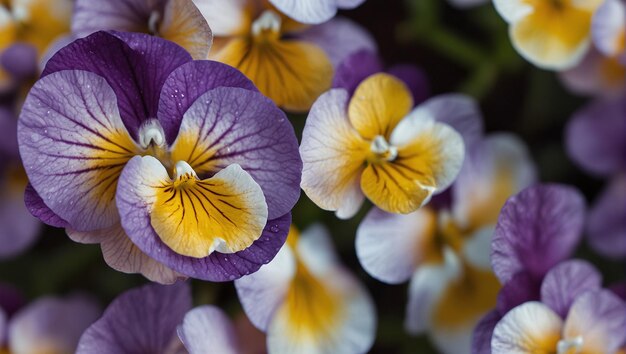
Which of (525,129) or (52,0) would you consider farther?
(525,129)

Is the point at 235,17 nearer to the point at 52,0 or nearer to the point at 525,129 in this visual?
the point at 52,0

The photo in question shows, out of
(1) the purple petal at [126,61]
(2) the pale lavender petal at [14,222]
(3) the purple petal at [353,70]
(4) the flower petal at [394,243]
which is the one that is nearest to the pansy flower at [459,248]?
(4) the flower petal at [394,243]

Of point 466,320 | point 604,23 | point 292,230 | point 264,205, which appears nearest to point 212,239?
point 264,205

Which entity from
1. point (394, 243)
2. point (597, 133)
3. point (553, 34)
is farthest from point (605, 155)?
point (394, 243)

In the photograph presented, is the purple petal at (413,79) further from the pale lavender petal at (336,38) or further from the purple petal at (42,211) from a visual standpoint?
the purple petal at (42,211)

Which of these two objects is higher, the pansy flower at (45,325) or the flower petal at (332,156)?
the flower petal at (332,156)
